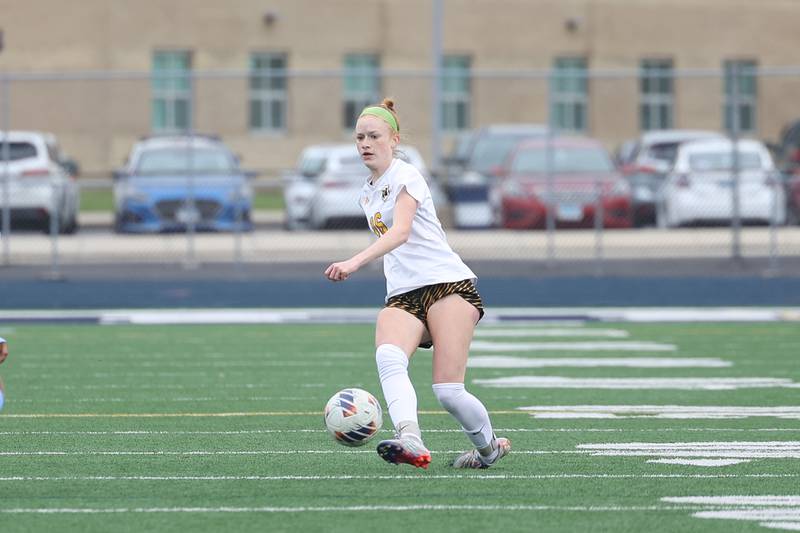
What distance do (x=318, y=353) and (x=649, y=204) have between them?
29.6 feet

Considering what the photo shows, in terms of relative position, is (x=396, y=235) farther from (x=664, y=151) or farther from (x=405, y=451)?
(x=664, y=151)

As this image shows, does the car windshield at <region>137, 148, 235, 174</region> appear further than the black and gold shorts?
Yes

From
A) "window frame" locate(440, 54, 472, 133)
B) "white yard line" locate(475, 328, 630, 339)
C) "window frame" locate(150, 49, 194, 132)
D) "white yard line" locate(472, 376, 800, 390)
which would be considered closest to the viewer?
"white yard line" locate(472, 376, 800, 390)

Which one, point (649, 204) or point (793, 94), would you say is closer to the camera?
point (649, 204)

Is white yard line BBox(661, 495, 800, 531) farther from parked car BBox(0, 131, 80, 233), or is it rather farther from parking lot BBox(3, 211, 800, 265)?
parked car BBox(0, 131, 80, 233)

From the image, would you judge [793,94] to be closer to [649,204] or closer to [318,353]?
[649,204]

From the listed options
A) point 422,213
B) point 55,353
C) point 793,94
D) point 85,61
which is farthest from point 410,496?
point 85,61

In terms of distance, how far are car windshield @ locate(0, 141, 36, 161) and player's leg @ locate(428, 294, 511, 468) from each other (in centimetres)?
1438

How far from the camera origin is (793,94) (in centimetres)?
2527

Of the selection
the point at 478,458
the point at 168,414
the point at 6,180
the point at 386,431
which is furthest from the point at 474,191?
the point at 478,458

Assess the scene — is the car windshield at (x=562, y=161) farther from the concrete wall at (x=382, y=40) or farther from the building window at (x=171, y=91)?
the concrete wall at (x=382, y=40)

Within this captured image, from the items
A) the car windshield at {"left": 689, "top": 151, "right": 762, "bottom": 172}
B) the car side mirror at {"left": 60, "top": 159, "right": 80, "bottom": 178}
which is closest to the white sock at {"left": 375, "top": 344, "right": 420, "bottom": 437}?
the car windshield at {"left": 689, "top": 151, "right": 762, "bottom": 172}

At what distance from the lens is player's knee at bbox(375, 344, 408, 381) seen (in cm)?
742

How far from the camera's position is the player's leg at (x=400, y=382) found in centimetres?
723
